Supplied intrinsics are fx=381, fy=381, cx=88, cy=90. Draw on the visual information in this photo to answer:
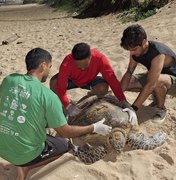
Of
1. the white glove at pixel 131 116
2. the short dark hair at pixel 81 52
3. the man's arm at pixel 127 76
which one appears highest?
the short dark hair at pixel 81 52

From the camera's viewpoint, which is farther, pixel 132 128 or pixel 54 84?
pixel 54 84

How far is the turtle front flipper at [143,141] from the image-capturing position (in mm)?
3451

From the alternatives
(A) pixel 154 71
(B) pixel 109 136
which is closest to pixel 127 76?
(A) pixel 154 71

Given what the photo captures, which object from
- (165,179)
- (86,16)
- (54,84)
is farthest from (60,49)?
(86,16)

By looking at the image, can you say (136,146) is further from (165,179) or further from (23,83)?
(23,83)

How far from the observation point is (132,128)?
138 inches

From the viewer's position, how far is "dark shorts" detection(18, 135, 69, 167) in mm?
2893

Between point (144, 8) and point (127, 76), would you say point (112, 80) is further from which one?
point (144, 8)

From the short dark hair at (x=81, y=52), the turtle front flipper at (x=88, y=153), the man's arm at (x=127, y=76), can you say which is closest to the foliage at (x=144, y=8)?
the man's arm at (x=127, y=76)

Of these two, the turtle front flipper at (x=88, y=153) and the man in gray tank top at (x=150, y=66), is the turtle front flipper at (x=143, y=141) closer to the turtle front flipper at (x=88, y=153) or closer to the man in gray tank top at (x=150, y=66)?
the turtle front flipper at (x=88, y=153)

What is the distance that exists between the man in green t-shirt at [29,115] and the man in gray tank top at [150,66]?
3.47ft

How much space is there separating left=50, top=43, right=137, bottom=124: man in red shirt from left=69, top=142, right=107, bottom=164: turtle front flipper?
16.3 inches

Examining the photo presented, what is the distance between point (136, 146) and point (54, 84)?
120 centimetres

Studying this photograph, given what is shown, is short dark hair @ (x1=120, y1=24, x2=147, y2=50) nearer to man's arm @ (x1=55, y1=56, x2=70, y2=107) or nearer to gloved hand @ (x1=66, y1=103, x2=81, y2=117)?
man's arm @ (x1=55, y1=56, x2=70, y2=107)
